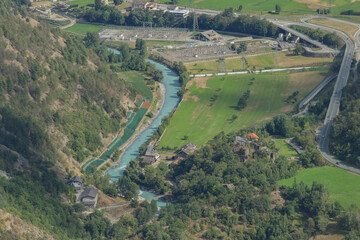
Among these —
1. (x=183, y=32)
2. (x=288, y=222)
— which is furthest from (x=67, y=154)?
(x=183, y=32)

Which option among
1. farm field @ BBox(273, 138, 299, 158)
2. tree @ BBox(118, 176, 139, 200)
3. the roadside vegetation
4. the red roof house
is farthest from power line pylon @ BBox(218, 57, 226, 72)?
tree @ BBox(118, 176, 139, 200)

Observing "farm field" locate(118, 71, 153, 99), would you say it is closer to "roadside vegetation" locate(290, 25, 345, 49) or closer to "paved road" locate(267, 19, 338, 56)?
"paved road" locate(267, 19, 338, 56)

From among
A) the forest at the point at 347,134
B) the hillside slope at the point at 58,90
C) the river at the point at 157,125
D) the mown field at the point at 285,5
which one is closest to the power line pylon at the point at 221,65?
the river at the point at 157,125

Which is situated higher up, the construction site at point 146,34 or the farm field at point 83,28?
the farm field at point 83,28

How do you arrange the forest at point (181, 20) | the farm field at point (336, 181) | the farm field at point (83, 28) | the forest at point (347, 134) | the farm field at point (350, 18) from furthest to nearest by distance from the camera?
the farm field at point (83, 28)
the farm field at point (350, 18)
the forest at point (181, 20)
the forest at point (347, 134)
the farm field at point (336, 181)

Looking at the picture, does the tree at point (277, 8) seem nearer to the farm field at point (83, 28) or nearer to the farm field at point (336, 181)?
the farm field at point (83, 28)

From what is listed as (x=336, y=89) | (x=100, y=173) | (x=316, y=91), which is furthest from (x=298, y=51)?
(x=100, y=173)

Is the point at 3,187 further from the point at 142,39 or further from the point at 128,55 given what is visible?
the point at 142,39

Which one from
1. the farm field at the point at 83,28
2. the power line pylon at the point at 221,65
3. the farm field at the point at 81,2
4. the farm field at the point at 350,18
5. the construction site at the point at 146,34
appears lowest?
the power line pylon at the point at 221,65
